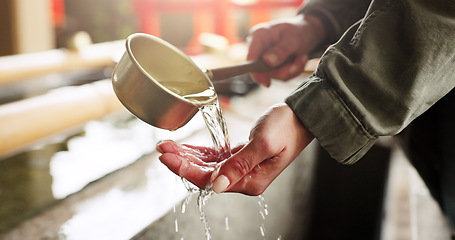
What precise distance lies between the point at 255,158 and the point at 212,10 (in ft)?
19.2

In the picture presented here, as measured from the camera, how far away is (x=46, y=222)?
1.30 metres

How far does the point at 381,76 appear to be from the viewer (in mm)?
1018

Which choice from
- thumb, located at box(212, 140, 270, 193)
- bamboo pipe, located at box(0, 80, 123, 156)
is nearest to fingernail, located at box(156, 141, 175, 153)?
thumb, located at box(212, 140, 270, 193)

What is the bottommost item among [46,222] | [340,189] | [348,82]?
[340,189]

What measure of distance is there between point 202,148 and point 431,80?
24.2 inches

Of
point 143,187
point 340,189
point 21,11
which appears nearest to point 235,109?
point 340,189

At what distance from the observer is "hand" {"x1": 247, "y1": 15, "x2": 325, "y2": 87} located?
1.86 metres

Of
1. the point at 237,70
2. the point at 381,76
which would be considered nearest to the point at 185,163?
the point at 381,76

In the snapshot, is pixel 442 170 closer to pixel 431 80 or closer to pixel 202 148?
pixel 431 80

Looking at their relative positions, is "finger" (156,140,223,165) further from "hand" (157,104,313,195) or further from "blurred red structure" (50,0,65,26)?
"blurred red structure" (50,0,65,26)

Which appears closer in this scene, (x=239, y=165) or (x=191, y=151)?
(x=239, y=165)

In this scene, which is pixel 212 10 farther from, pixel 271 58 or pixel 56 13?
pixel 271 58

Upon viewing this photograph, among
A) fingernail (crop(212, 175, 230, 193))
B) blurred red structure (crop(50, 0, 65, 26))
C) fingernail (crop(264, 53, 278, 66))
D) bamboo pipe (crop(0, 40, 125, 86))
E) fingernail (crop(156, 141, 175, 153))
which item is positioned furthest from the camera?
blurred red structure (crop(50, 0, 65, 26))

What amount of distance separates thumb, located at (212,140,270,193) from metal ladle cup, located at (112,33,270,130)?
0.90 feet
